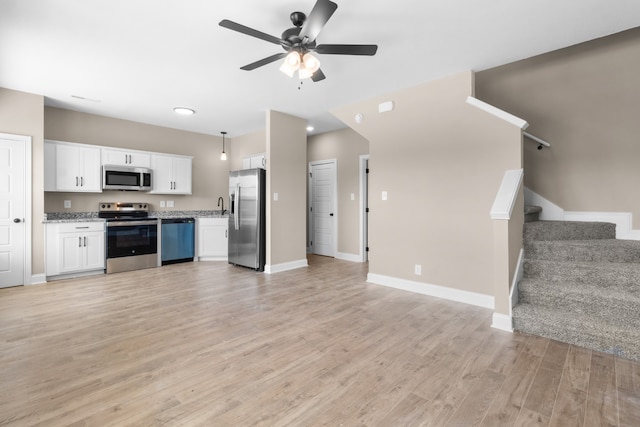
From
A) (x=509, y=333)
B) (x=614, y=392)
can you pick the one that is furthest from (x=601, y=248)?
(x=614, y=392)

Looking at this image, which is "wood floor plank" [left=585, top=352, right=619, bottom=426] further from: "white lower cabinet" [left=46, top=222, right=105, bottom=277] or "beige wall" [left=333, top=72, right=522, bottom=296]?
"white lower cabinet" [left=46, top=222, right=105, bottom=277]

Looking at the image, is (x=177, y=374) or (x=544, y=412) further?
(x=177, y=374)

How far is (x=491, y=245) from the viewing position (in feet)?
10.8

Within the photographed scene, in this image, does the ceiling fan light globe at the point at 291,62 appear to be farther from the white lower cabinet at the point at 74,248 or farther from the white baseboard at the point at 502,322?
the white lower cabinet at the point at 74,248

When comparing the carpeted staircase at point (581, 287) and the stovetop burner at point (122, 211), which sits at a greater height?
the stovetop burner at point (122, 211)

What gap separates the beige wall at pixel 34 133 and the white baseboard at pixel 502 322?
5.87 meters

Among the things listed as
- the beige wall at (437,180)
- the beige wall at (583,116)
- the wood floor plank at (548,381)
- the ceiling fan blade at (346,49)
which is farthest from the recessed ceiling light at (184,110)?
the wood floor plank at (548,381)

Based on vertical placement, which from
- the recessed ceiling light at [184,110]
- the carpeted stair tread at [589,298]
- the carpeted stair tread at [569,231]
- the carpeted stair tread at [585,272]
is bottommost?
the carpeted stair tread at [589,298]

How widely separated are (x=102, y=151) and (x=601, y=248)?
22.7ft

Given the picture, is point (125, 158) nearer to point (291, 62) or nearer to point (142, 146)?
point (142, 146)

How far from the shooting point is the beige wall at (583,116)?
10.9 ft

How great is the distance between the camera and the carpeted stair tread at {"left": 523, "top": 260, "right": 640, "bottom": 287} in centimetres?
259

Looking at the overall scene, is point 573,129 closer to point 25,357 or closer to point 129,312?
point 129,312

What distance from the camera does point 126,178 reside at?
5234 mm
